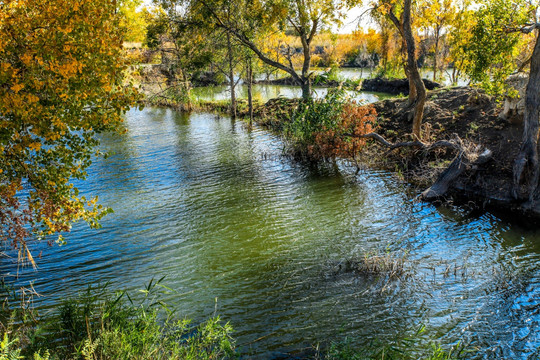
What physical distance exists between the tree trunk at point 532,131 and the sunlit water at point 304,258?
136 cm

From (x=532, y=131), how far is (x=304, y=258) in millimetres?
6666

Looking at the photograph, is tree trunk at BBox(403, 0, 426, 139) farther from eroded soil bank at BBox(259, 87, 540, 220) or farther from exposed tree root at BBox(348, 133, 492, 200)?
exposed tree root at BBox(348, 133, 492, 200)

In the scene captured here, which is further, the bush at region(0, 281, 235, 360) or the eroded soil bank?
the eroded soil bank

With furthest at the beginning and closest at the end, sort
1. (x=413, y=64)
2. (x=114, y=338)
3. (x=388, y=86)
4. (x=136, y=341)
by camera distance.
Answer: (x=388, y=86), (x=413, y=64), (x=136, y=341), (x=114, y=338)

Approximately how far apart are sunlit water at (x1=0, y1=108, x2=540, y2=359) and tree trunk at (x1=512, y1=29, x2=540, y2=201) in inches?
53.5

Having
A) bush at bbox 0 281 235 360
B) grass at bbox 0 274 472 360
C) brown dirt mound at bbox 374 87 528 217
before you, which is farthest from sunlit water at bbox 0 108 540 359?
brown dirt mound at bbox 374 87 528 217

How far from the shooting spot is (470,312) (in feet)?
21.1

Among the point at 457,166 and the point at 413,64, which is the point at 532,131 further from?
the point at 413,64

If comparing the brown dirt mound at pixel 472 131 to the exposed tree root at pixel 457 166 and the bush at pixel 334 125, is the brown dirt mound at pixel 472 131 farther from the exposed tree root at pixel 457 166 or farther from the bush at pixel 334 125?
the bush at pixel 334 125

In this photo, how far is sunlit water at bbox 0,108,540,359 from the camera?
20.3 feet

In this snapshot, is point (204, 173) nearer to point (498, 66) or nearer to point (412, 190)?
point (412, 190)

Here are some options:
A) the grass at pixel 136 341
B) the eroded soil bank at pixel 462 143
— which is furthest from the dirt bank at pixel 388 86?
the grass at pixel 136 341

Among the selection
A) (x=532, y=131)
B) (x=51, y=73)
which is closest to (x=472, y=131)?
(x=532, y=131)

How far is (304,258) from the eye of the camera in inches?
327
